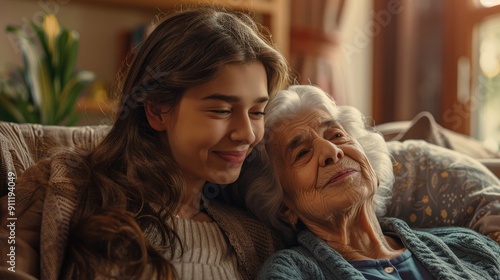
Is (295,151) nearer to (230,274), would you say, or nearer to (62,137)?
(230,274)

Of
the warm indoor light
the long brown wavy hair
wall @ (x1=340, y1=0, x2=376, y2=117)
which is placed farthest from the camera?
wall @ (x1=340, y1=0, x2=376, y2=117)

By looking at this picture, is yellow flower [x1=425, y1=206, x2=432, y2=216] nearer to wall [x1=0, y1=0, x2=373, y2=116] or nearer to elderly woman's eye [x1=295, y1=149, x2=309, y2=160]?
elderly woman's eye [x1=295, y1=149, x2=309, y2=160]

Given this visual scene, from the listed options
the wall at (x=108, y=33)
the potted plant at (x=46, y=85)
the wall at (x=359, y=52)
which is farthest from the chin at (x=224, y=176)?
the wall at (x=359, y=52)

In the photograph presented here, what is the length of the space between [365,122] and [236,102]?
1.59 feet

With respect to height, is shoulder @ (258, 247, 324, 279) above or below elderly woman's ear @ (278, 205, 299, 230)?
below

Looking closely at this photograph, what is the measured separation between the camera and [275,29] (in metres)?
3.36

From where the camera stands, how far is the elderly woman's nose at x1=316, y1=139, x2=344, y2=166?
1.34 metres

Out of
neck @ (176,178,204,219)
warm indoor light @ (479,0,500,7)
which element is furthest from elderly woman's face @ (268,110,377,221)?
warm indoor light @ (479,0,500,7)

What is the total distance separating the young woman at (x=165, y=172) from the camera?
44.6 inches

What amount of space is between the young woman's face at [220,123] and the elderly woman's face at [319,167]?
125mm

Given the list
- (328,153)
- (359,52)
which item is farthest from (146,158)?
(359,52)

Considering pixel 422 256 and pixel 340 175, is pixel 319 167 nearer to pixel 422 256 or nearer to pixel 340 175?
pixel 340 175

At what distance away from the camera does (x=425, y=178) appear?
1.64 meters

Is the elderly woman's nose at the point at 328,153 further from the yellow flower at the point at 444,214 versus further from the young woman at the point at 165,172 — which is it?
the yellow flower at the point at 444,214
